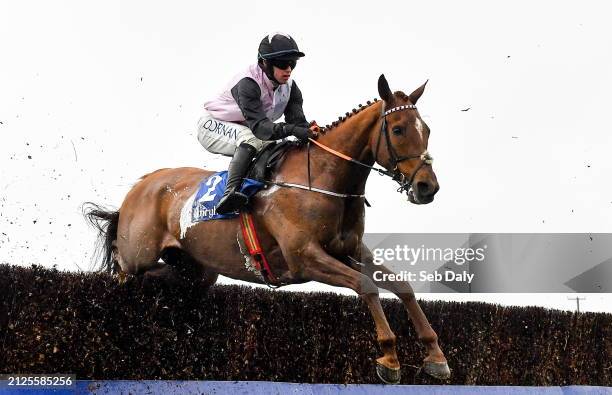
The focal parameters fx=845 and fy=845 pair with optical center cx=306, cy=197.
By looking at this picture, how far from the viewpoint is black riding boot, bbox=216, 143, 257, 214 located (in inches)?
299

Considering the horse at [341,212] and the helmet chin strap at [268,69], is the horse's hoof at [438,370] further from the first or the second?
the helmet chin strap at [268,69]

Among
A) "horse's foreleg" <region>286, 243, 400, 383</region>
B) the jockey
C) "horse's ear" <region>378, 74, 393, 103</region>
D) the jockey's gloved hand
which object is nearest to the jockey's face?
the jockey

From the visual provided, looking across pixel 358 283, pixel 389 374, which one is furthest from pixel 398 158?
pixel 389 374

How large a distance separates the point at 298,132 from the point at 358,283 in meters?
1.62

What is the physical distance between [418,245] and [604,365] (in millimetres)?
5964

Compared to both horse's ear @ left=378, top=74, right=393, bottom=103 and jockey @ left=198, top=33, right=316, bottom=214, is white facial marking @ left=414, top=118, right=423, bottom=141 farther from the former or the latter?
jockey @ left=198, top=33, right=316, bottom=214

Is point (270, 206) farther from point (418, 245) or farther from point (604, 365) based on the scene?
point (604, 365)

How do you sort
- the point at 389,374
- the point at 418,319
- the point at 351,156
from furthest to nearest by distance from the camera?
→ the point at 351,156
the point at 418,319
the point at 389,374

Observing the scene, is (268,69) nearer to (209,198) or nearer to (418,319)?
(209,198)

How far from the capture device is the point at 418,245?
412 inches

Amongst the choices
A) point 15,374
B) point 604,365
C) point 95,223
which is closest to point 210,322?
point 95,223

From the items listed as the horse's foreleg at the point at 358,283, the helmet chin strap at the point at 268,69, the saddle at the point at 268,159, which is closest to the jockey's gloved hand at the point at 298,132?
the saddle at the point at 268,159

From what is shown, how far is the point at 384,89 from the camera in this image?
23.2 feet

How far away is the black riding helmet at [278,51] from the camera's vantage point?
298 inches
